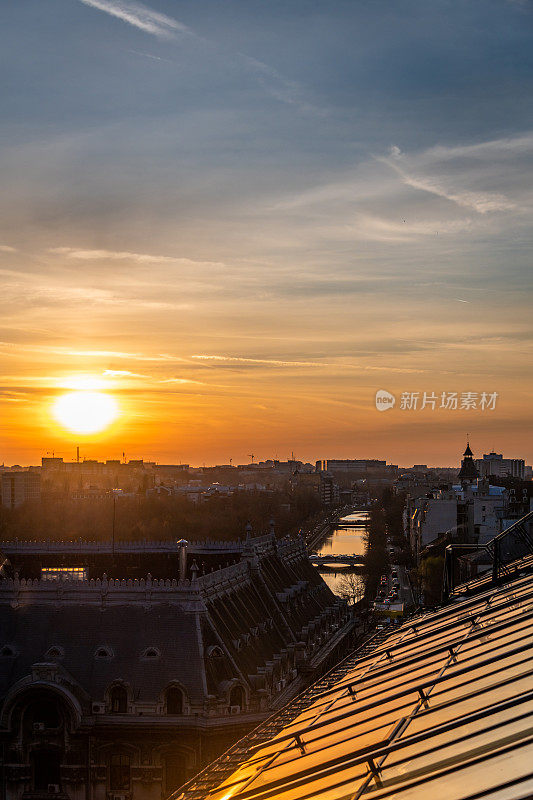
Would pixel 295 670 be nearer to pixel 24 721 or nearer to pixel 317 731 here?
pixel 24 721

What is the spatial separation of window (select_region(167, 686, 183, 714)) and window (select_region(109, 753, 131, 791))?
6.66 ft

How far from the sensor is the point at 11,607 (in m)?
36.6

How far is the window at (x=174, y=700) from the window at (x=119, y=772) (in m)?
2.03

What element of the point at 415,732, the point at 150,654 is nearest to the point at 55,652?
the point at 150,654

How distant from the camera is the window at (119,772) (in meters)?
33.0

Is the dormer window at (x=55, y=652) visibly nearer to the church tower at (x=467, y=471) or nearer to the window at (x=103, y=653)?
the window at (x=103, y=653)

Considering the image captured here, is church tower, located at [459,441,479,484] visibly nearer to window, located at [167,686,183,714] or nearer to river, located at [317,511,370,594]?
river, located at [317,511,370,594]

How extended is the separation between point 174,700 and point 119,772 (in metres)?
2.82

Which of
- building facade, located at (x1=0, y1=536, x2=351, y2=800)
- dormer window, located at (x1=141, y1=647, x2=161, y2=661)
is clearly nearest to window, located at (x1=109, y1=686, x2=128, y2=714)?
building facade, located at (x1=0, y1=536, x2=351, y2=800)

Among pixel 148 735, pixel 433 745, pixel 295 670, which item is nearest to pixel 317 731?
pixel 433 745

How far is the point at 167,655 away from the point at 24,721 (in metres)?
5.03

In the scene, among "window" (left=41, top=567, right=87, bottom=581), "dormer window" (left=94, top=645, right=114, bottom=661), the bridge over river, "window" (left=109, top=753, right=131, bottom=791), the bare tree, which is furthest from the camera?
the bridge over river

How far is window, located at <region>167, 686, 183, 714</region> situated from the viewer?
3347 centimetres

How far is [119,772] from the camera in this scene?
33.2 m
